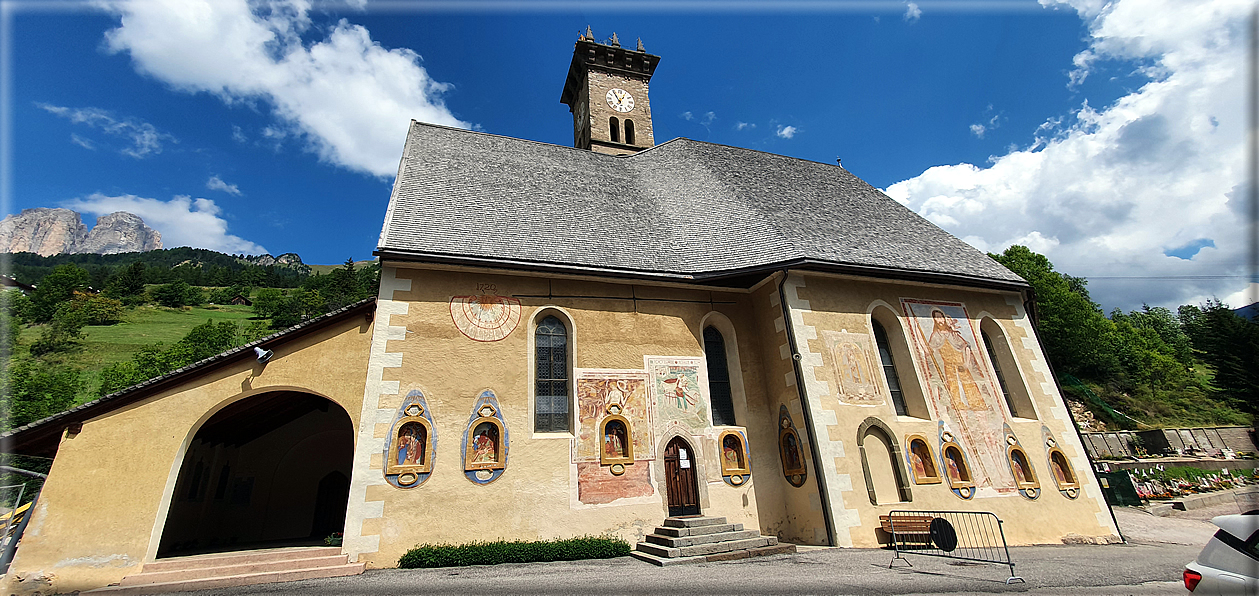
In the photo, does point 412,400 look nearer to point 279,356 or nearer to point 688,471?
point 279,356

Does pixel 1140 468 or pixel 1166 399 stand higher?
pixel 1166 399

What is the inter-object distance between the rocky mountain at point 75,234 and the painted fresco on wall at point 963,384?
18728 cm

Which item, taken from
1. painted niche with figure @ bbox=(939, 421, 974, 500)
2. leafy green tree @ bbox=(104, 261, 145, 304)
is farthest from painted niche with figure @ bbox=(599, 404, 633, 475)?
leafy green tree @ bbox=(104, 261, 145, 304)

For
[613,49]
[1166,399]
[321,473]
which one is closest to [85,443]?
[321,473]

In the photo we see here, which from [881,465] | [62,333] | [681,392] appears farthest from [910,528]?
[62,333]

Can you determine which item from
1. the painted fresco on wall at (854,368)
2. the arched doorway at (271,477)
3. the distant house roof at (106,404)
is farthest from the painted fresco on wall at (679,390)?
the arched doorway at (271,477)

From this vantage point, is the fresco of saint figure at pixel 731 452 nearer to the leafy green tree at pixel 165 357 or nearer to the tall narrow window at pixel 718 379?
the tall narrow window at pixel 718 379

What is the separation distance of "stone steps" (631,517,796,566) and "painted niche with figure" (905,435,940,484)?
11.1 feet

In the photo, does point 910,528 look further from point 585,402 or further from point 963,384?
point 585,402

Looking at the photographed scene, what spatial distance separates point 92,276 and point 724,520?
108 metres

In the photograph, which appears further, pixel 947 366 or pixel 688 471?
pixel 947 366

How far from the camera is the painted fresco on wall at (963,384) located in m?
10.7

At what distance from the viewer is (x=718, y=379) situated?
11.3 metres

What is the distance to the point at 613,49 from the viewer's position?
21156mm
